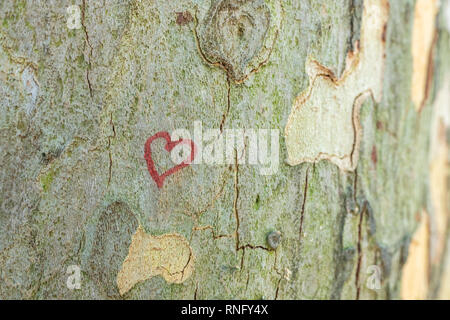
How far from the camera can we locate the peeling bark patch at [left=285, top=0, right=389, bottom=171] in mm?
764

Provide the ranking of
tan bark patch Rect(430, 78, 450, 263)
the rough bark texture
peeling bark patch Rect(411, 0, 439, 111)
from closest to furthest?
1. the rough bark texture
2. peeling bark patch Rect(411, 0, 439, 111)
3. tan bark patch Rect(430, 78, 450, 263)

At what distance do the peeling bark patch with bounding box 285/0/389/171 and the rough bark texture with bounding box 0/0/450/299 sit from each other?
0.6 inches

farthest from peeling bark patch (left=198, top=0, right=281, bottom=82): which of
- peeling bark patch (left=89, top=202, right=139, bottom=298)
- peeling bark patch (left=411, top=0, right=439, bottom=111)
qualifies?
peeling bark patch (left=411, top=0, right=439, bottom=111)

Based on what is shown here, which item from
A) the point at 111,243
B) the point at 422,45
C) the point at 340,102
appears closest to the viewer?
the point at 111,243

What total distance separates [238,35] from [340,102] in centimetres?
24

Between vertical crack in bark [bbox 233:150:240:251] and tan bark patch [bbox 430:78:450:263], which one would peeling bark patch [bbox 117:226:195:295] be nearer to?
vertical crack in bark [bbox 233:150:240:251]

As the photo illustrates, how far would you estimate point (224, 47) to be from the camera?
672mm

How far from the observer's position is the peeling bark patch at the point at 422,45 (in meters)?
1.03

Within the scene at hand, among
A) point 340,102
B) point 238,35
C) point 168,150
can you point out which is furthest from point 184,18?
point 340,102

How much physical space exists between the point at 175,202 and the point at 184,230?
0.04 metres

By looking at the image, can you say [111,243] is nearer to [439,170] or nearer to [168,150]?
[168,150]

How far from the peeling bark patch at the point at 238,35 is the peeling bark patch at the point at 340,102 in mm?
98

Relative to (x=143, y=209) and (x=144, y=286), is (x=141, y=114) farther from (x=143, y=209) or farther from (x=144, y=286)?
(x=144, y=286)

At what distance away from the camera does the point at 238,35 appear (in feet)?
2.23
